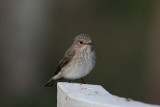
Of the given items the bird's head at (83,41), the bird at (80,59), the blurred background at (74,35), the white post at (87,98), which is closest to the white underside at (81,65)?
the bird at (80,59)

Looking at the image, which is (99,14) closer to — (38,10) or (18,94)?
(38,10)

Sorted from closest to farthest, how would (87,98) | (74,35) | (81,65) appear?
(87,98)
(81,65)
(74,35)

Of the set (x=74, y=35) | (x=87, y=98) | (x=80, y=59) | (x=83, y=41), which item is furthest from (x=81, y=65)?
(x=74, y=35)

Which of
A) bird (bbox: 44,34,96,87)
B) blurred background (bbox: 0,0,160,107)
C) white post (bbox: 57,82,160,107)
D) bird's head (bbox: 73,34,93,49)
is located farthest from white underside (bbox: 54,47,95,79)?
blurred background (bbox: 0,0,160,107)

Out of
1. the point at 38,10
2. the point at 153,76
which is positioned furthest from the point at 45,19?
the point at 153,76

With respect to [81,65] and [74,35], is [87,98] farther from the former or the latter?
[74,35]

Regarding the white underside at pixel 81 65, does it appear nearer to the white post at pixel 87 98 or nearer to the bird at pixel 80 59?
the bird at pixel 80 59

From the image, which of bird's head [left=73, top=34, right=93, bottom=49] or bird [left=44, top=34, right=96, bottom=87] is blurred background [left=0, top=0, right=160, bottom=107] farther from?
bird's head [left=73, top=34, right=93, bottom=49]
